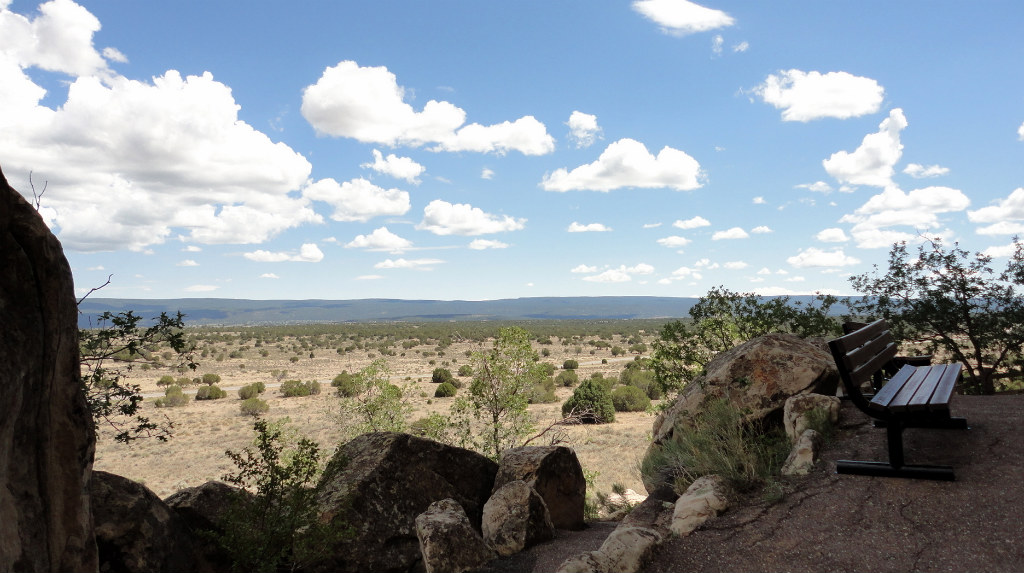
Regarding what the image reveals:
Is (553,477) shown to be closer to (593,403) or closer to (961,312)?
(961,312)

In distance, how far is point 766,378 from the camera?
8.41m

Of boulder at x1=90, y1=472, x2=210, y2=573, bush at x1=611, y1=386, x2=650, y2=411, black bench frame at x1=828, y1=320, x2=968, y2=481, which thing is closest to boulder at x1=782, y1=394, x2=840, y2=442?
black bench frame at x1=828, y1=320, x2=968, y2=481

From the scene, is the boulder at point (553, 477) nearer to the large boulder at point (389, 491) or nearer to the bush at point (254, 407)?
the large boulder at point (389, 491)

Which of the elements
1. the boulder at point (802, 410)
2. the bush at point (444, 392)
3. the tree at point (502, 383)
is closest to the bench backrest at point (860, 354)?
the boulder at point (802, 410)

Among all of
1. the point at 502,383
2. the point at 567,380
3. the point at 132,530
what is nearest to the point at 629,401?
the point at 567,380

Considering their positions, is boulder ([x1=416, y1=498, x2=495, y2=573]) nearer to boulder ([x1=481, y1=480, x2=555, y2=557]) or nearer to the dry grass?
boulder ([x1=481, y1=480, x2=555, y2=557])

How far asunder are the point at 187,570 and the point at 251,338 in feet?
282

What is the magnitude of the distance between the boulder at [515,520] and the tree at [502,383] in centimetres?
626

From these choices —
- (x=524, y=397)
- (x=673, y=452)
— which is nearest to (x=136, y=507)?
(x=673, y=452)

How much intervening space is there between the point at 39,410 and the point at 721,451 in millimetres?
6283

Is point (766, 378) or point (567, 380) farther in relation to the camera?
point (567, 380)

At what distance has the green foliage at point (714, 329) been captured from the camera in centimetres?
1184

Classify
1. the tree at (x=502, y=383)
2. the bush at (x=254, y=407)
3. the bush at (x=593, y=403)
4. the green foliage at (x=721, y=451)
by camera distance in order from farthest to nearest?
the bush at (x=254, y=407)
the bush at (x=593, y=403)
the tree at (x=502, y=383)
the green foliage at (x=721, y=451)

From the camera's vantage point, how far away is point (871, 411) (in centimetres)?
564
